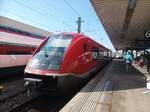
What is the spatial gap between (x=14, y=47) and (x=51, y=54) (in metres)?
4.23

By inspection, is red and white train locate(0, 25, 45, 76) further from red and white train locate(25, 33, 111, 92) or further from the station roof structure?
red and white train locate(25, 33, 111, 92)

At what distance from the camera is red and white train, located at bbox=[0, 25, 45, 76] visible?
446 inches

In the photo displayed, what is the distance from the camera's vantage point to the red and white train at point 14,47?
37.1 feet

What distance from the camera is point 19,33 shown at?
12812 mm

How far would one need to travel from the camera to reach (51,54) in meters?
8.85

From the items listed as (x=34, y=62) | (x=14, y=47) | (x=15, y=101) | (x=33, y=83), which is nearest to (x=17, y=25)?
(x=14, y=47)

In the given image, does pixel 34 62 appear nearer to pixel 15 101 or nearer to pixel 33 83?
pixel 33 83

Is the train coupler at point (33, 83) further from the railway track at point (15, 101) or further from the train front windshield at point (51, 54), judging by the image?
the railway track at point (15, 101)

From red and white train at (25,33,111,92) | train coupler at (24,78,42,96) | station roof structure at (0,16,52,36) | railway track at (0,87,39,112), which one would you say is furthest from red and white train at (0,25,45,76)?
train coupler at (24,78,42,96)

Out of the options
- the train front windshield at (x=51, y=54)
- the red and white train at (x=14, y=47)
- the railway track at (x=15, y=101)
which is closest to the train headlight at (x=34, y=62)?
the train front windshield at (x=51, y=54)

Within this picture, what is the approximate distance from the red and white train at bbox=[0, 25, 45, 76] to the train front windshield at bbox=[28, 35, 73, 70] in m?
2.83

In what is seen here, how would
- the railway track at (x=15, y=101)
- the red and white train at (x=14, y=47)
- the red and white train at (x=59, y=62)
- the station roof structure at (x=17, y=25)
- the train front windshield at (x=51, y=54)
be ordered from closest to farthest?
the railway track at (x=15, y=101)
the red and white train at (x=59, y=62)
the train front windshield at (x=51, y=54)
the red and white train at (x=14, y=47)
the station roof structure at (x=17, y=25)

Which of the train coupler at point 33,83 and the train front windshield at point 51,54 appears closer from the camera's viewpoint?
the train coupler at point 33,83

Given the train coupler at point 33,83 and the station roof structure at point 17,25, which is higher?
the station roof structure at point 17,25
